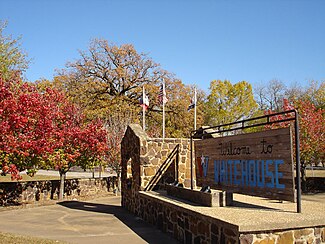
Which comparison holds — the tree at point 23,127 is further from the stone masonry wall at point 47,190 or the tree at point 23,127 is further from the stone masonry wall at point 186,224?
the stone masonry wall at point 186,224

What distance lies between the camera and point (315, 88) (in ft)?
133

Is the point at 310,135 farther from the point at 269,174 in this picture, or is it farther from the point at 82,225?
the point at 82,225

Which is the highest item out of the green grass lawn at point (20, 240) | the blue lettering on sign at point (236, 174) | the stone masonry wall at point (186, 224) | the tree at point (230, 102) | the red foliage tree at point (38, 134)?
the tree at point (230, 102)

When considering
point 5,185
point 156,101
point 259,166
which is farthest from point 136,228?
point 156,101

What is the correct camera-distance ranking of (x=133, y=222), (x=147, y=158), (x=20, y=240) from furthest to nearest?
(x=147, y=158) → (x=133, y=222) → (x=20, y=240)

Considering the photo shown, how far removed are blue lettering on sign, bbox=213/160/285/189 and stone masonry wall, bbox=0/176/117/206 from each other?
1139 centimetres

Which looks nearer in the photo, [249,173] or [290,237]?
[290,237]

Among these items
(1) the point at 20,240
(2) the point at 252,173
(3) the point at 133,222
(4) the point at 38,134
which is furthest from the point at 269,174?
(4) the point at 38,134

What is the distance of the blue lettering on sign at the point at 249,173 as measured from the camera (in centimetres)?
726

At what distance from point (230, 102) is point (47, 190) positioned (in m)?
22.8

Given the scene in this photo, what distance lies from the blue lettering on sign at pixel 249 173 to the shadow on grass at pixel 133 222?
200cm

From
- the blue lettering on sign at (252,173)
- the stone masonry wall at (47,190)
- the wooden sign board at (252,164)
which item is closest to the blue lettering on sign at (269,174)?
the wooden sign board at (252,164)

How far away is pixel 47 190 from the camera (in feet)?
61.5

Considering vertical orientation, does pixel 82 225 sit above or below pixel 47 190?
below
